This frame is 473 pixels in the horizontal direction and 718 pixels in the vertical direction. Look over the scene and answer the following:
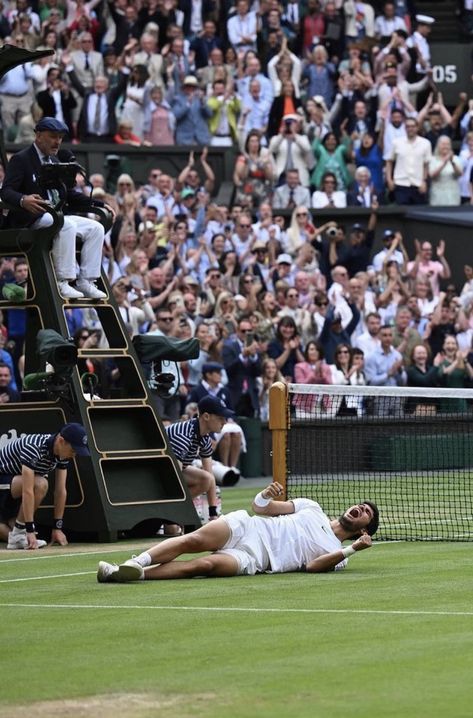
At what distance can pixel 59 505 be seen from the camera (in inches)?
632

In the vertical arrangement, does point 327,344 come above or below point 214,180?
below

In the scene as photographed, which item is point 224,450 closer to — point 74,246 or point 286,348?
point 286,348

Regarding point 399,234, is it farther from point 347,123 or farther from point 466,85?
point 466,85

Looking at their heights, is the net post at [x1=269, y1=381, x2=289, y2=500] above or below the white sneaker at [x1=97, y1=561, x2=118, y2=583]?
above

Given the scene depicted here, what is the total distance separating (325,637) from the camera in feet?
31.4

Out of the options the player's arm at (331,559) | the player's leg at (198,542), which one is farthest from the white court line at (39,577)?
the player's arm at (331,559)

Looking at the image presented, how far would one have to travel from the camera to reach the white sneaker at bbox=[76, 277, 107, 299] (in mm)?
16969

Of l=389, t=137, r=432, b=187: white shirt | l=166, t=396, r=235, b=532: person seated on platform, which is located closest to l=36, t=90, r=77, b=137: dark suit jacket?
l=389, t=137, r=432, b=187: white shirt

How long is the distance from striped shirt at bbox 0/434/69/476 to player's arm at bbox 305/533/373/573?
11.5 feet

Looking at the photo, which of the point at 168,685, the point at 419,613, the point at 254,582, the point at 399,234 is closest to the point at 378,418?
the point at 399,234

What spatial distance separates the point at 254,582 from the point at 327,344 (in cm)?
1383

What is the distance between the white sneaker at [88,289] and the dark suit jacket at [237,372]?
7.33 metres

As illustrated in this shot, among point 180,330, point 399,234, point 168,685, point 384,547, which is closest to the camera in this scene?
point 168,685

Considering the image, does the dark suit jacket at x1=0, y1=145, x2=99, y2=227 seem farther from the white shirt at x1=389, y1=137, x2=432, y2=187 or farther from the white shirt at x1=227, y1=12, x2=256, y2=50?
the white shirt at x1=227, y1=12, x2=256, y2=50
